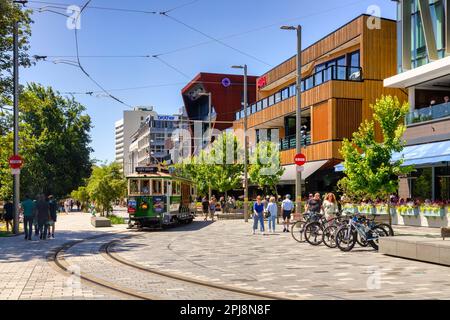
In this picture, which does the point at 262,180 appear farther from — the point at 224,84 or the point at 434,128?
the point at 224,84

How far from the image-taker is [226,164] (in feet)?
164

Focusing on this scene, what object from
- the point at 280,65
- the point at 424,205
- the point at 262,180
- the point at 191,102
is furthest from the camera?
the point at 191,102

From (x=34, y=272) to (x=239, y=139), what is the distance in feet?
139

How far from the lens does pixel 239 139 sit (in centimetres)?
5338

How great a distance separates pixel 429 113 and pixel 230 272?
19.1 metres

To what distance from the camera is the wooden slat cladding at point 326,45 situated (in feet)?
120

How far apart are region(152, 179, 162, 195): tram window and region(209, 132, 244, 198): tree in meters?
21.4

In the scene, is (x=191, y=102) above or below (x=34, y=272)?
above

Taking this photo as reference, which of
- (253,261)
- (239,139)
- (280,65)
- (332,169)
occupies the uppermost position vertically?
(280,65)

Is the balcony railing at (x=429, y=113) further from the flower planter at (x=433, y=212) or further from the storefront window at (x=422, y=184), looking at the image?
the flower planter at (x=433, y=212)

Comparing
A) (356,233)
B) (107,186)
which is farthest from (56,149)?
(356,233)

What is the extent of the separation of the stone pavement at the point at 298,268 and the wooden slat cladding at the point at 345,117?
18.1 meters

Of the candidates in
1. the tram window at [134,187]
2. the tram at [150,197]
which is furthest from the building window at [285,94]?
the tram window at [134,187]
